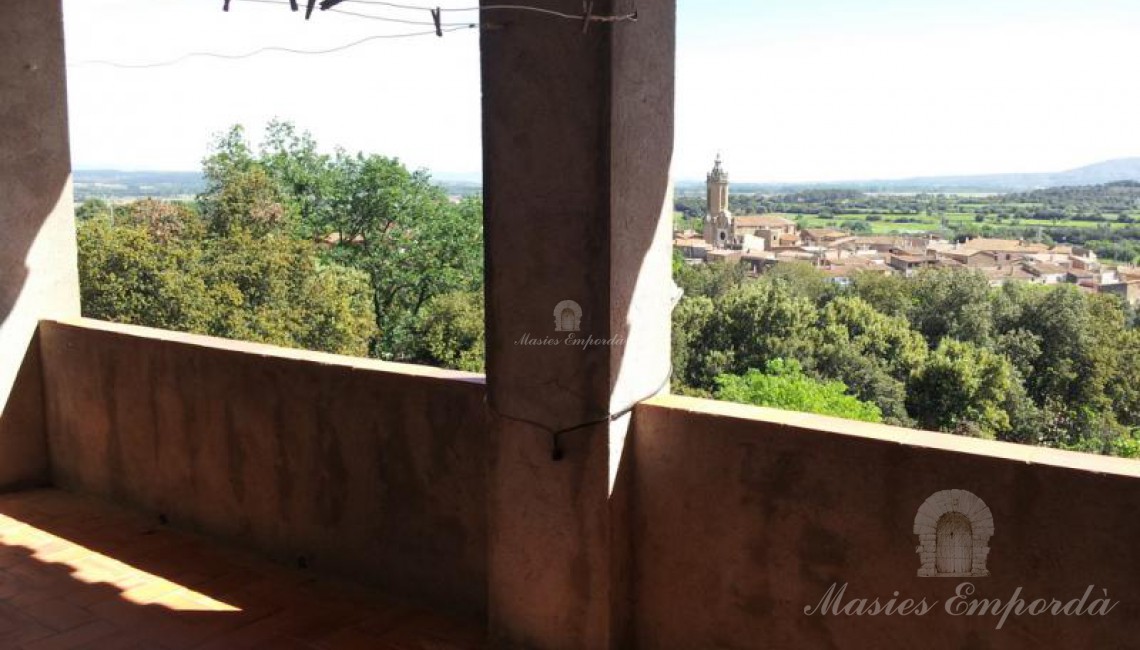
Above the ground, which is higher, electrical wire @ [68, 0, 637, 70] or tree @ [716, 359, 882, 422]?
electrical wire @ [68, 0, 637, 70]

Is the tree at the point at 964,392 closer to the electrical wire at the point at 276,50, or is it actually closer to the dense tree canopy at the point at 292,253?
the dense tree canopy at the point at 292,253

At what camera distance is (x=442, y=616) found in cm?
258

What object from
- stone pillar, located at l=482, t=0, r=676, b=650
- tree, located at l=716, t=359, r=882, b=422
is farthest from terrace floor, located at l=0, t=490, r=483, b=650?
tree, located at l=716, t=359, r=882, b=422

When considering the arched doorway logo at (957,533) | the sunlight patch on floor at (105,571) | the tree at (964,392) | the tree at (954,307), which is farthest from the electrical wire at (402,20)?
the tree at (954,307)

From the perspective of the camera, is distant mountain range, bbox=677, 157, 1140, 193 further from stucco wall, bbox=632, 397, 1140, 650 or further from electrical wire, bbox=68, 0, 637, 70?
stucco wall, bbox=632, 397, 1140, 650

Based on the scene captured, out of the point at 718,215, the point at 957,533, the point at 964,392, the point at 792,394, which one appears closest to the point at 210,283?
the point at 792,394

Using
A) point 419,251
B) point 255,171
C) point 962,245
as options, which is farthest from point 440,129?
point 962,245

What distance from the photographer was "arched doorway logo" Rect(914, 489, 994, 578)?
1720 mm

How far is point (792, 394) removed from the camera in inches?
933

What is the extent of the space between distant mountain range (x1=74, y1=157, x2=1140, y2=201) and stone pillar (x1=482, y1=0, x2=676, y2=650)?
11.7 inches

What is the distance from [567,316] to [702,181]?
207 feet

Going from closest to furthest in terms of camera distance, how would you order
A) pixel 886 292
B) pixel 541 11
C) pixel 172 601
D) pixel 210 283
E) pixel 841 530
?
1. pixel 841 530
2. pixel 541 11
3. pixel 172 601
4. pixel 210 283
5. pixel 886 292

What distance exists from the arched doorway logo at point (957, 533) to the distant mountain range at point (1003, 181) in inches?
1027

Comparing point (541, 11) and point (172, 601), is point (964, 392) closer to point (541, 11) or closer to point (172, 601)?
point (172, 601)
